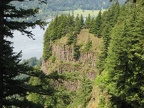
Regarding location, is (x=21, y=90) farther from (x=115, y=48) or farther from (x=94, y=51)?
(x=94, y=51)

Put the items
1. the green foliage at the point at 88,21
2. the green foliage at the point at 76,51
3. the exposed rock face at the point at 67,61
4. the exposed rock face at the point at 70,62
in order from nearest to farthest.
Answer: the exposed rock face at the point at 70,62
the exposed rock face at the point at 67,61
the green foliage at the point at 88,21
the green foliage at the point at 76,51

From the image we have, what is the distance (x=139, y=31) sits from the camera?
35.2 m

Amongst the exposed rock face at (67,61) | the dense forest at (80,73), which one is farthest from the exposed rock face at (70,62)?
the dense forest at (80,73)

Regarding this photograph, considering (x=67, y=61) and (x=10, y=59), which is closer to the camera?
(x=10, y=59)

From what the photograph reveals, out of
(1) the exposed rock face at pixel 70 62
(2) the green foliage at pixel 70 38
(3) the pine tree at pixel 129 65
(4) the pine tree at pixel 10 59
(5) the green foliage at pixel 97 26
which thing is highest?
(4) the pine tree at pixel 10 59

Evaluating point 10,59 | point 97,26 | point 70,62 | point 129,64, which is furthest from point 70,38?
point 10,59

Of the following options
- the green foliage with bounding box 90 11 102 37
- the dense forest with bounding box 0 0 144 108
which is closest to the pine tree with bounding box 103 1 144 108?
the dense forest with bounding box 0 0 144 108

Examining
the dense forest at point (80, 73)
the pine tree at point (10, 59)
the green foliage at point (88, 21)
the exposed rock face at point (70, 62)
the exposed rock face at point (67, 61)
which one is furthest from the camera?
the green foliage at point (88, 21)

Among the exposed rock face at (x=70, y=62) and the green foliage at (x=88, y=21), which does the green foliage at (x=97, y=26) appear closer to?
the green foliage at (x=88, y=21)

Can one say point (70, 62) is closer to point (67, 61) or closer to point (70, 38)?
point (67, 61)

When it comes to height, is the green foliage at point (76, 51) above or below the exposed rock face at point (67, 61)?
above

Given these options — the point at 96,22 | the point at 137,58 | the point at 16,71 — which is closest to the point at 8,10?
the point at 16,71

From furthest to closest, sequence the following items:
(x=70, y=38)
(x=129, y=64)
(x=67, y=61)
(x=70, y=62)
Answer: (x=67, y=61), (x=70, y=62), (x=70, y=38), (x=129, y=64)

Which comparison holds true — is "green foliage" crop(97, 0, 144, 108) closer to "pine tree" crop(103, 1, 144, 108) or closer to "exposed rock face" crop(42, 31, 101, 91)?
"pine tree" crop(103, 1, 144, 108)
